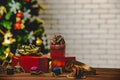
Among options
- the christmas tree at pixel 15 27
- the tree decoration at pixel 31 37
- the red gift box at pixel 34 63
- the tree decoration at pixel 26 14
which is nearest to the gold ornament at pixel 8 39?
the christmas tree at pixel 15 27

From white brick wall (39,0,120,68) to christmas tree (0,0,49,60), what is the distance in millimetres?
488

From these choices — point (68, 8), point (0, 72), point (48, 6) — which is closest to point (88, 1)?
point (68, 8)

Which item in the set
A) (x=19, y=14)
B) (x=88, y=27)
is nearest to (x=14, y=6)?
(x=19, y=14)

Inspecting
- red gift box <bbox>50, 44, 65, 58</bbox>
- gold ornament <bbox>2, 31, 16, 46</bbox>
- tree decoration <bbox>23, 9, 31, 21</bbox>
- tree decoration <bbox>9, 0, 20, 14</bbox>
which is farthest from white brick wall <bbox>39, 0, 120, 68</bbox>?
red gift box <bbox>50, 44, 65, 58</bbox>

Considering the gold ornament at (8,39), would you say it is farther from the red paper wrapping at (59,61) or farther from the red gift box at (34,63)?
the red paper wrapping at (59,61)

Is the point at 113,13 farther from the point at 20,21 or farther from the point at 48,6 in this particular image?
the point at 20,21

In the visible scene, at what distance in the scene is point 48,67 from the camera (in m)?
2.59

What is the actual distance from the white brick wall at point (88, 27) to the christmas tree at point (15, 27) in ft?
1.60

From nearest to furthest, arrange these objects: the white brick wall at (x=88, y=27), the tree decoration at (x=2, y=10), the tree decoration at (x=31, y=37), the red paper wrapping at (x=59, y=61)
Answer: the red paper wrapping at (x=59, y=61) < the tree decoration at (x=2, y=10) < the tree decoration at (x=31, y=37) < the white brick wall at (x=88, y=27)

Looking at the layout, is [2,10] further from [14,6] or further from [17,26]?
[17,26]

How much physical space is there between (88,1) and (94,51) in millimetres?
719

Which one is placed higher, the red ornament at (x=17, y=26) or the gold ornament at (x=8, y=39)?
the red ornament at (x=17, y=26)

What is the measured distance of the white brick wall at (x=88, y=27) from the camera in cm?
426

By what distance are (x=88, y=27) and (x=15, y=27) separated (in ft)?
3.58
